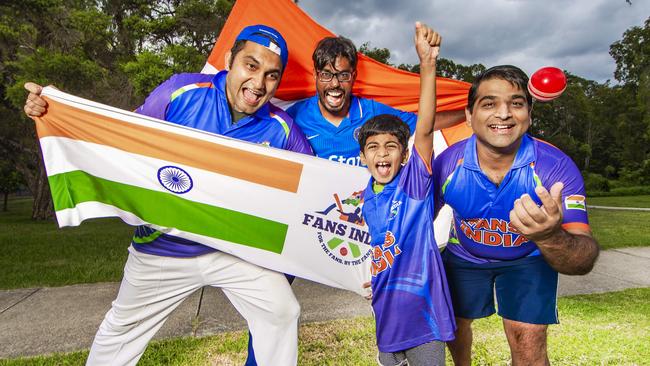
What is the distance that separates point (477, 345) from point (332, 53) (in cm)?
289

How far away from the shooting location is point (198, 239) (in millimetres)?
2729

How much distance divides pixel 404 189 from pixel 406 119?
3.43 ft

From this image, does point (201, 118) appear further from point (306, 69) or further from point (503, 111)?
point (503, 111)

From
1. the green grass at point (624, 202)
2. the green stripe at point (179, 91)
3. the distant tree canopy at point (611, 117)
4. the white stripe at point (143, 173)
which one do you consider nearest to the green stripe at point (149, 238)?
the white stripe at point (143, 173)

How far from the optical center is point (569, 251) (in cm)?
193

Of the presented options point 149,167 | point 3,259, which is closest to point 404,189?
point 149,167

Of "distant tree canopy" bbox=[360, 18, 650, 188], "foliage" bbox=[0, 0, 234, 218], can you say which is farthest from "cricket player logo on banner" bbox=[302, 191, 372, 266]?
"distant tree canopy" bbox=[360, 18, 650, 188]

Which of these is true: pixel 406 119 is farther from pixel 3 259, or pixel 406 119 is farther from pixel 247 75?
pixel 3 259

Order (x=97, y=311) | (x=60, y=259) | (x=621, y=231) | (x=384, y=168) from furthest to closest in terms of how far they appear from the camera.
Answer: (x=621, y=231)
(x=60, y=259)
(x=97, y=311)
(x=384, y=168)

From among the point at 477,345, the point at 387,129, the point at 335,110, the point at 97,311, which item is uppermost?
the point at 335,110

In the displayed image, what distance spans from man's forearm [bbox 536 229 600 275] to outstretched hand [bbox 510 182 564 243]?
18 cm

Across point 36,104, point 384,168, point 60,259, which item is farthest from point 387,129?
point 60,259

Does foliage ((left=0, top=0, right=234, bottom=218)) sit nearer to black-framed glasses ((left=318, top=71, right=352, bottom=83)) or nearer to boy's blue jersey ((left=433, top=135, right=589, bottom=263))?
black-framed glasses ((left=318, top=71, right=352, bottom=83))

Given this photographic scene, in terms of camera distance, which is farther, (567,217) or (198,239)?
(198,239)
